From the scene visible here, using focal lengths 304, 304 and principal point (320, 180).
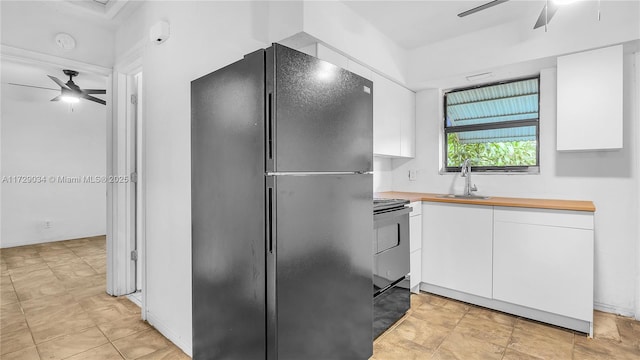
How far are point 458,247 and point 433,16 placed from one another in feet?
6.62

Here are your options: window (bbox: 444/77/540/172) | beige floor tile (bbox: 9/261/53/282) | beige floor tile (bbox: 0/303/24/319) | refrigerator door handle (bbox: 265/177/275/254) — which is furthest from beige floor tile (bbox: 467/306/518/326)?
beige floor tile (bbox: 9/261/53/282)

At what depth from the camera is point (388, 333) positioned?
2.18 metres

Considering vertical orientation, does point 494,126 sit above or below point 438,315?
above

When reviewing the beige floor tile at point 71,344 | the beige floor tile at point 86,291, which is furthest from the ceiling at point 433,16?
the beige floor tile at point 86,291

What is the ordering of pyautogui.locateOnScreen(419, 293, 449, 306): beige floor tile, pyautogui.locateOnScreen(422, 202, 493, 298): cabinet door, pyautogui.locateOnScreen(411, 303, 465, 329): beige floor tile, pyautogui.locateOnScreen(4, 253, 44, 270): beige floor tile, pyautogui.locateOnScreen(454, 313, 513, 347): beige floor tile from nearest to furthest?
pyautogui.locateOnScreen(454, 313, 513, 347): beige floor tile
pyautogui.locateOnScreen(411, 303, 465, 329): beige floor tile
pyautogui.locateOnScreen(422, 202, 493, 298): cabinet door
pyautogui.locateOnScreen(419, 293, 449, 306): beige floor tile
pyautogui.locateOnScreen(4, 253, 44, 270): beige floor tile

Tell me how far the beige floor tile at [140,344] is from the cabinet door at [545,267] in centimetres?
257

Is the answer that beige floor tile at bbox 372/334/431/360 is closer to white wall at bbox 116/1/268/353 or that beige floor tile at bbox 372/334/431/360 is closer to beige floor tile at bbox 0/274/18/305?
white wall at bbox 116/1/268/353

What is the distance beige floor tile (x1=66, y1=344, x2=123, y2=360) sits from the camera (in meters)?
1.89

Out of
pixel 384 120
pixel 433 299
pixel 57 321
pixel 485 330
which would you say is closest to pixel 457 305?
pixel 433 299

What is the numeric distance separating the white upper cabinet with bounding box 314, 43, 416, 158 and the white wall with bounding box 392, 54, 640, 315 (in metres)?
1.05

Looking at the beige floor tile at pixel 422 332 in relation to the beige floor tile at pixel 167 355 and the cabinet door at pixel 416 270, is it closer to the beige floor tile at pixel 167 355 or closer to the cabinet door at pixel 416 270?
the cabinet door at pixel 416 270

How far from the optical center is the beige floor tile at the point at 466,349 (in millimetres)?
1907

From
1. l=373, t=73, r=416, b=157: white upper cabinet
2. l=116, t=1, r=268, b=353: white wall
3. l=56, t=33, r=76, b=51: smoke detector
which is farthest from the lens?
l=373, t=73, r=416, b=157: white upper cabinet

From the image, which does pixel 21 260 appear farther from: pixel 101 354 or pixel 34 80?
pixel 101 354
